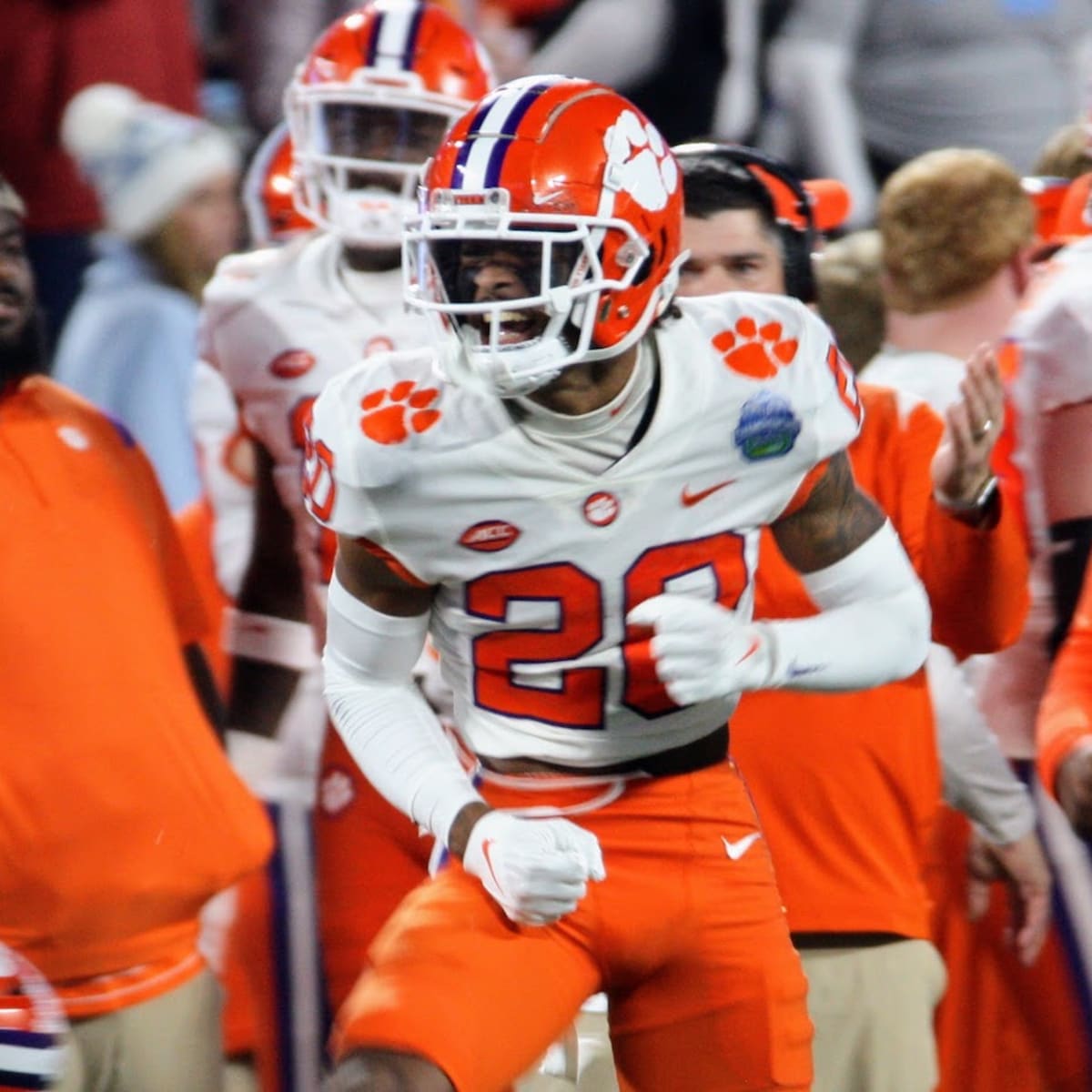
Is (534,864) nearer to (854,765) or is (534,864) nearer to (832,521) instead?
(832,521)

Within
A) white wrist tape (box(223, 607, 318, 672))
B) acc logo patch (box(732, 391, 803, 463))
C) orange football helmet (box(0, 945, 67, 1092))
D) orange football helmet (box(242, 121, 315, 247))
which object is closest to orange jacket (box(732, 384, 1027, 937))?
acc logo patch (box(732, 391, 803, 463))

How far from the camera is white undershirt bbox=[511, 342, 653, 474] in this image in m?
2.65

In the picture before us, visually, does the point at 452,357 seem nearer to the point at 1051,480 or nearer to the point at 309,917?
the point at 1051,480

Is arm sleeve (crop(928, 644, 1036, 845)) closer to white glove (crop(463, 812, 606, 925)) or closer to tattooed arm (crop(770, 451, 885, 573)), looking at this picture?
tattooed arm (crop(770, 451, 885, 573))

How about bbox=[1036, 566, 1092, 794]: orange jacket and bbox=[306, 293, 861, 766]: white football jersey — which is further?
bbox=[1036, 566, 1092, 794]: orange jacket

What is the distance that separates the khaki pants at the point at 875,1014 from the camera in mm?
3174

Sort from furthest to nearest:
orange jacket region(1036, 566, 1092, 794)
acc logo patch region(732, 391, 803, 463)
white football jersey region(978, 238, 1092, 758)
→ 1. white football jersey region(978, 238, 1092, 758)
2. orange jacket region(1036, 566, 1092, 794)
3. acc logo patch region(732, 391, 803, 463)

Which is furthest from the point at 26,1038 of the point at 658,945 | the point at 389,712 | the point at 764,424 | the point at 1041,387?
the point at 1041,387

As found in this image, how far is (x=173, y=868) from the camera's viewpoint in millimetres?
3090

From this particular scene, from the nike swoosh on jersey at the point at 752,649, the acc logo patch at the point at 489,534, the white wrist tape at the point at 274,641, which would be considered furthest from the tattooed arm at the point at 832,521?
the white wrist tape at the point at 274,641

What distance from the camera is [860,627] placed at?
105 inches

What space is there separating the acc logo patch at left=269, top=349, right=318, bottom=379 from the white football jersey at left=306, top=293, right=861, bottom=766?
0.93m

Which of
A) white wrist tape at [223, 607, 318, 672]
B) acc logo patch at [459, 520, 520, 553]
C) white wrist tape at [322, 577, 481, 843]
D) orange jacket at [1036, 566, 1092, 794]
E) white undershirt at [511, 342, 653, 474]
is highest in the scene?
white undershirt at [511, 342, 653, 474]

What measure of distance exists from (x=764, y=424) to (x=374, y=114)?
1329mm
